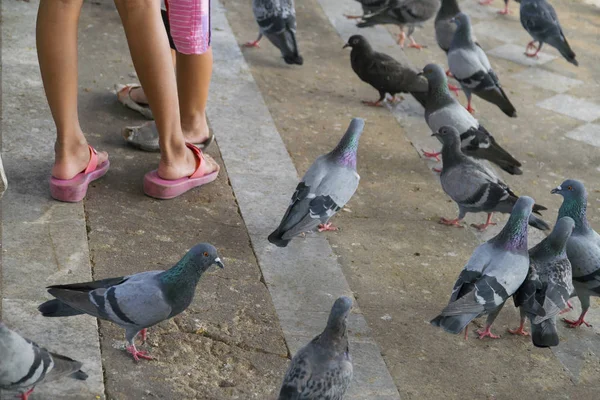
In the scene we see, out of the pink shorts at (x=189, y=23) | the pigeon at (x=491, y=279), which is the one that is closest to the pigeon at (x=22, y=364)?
the pigeon at (x=491, y=279)

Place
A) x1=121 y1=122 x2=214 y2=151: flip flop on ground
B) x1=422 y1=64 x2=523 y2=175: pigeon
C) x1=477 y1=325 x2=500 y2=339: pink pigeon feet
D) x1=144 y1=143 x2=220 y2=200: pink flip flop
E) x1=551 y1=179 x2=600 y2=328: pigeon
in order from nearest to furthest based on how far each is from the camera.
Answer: x1=477 y1=325 x2=500 y2=339: pink pigeon feet
x1=551 y1=179 x2=600 y2=328: pigeon
x1=144 y1=143 x2=220 y2=200: pink flip flop
x1=121 y1=122 x2=214 y2=151: flip flop on ground
x1=422 y1=64 x2=523 y2=175: pigeon

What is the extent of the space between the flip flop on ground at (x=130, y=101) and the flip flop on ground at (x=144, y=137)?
37 cm

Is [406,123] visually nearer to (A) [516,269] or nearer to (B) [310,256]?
(B) [310,256]

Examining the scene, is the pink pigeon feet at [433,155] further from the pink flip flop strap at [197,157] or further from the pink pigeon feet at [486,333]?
the pink pigeon feet at [486,333]

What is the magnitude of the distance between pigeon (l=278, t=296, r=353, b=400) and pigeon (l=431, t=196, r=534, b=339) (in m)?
0.64

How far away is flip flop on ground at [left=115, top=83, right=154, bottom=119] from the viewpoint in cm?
531

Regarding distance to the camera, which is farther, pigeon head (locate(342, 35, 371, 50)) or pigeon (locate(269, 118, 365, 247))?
pigeon head (locate(342, 35, 371, 50))

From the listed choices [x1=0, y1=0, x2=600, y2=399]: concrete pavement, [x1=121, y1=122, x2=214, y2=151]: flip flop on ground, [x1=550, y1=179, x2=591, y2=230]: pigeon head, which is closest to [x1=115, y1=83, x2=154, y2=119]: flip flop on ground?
[x1=0, y1=0, x2=600, y2=399]: concrete pavement

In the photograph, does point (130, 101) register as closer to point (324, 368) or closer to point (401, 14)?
point (401, 14)

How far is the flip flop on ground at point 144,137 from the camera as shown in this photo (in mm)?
4926

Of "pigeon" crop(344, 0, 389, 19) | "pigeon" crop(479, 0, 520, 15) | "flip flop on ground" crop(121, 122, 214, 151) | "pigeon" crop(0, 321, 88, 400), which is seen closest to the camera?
"pigeon" crop(0, 321, 88, 400)

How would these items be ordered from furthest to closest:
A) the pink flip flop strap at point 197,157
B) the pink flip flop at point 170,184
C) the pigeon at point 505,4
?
the pigeon at point 505,4 → the pink flip flop strap at point 197,157 → the pink flip flop at point 170,184

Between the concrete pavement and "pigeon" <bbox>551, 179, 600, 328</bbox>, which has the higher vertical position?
"pigeon" <bbox>551, 179, 600, 328</bbox>

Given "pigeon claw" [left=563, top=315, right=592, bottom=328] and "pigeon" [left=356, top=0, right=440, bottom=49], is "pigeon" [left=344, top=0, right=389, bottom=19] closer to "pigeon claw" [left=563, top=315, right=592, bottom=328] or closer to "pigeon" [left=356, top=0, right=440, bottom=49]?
"pigeon" [left=356, top=0, right=440, bottom=49]
